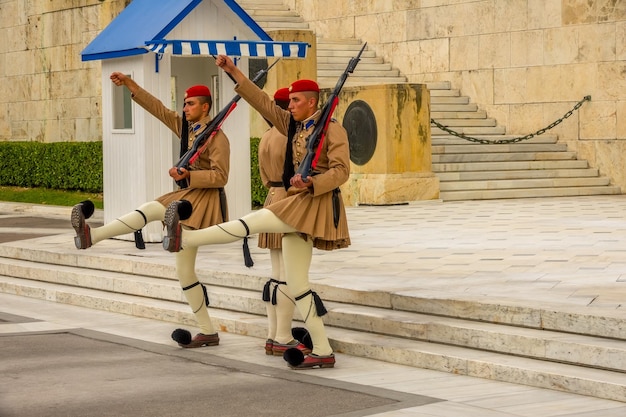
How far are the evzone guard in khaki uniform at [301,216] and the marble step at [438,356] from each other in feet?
1.79

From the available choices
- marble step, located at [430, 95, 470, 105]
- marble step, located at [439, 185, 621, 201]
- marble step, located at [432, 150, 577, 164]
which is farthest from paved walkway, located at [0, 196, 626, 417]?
marble step, located at [430, 95, 470, 105]

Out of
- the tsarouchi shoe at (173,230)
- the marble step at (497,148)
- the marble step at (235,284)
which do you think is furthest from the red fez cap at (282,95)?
the marble step at (497,148)

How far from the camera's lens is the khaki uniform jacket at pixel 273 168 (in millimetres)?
9602

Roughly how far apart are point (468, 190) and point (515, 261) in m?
9.42

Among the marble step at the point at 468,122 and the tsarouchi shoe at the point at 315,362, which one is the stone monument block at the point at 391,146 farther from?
the tsarouchi shoe at the point at 315,362

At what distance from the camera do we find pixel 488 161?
23000 millimetres

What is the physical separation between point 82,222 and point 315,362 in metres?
2.05

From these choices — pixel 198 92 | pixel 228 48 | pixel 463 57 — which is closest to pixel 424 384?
pixel 198 92

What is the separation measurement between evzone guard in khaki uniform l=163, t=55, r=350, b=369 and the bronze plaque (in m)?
11.8

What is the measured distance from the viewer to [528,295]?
10.1 meters

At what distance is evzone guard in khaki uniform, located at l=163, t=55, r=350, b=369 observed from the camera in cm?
903

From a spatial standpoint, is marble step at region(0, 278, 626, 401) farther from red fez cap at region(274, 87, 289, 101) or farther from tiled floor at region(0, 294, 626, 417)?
red fez cap at region(274, 87, 289, 101)

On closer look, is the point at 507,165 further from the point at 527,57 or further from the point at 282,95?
the point at 282,95

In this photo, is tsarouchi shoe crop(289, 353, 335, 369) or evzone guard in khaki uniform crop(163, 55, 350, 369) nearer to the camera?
evzone guard in khaki uniform crop(163, 55, 350, 369)
